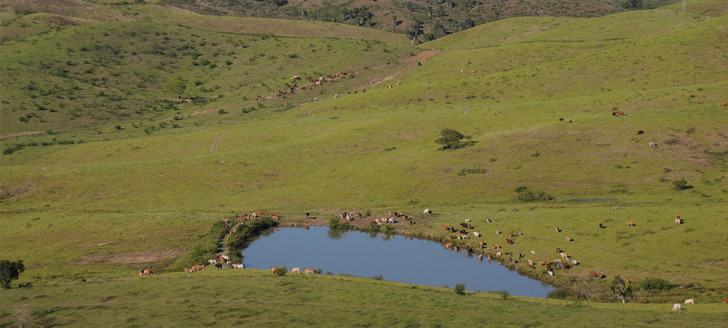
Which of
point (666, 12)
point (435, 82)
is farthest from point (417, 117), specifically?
point (666, 12)

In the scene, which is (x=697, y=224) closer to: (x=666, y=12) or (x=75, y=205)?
(x=75, y=205)

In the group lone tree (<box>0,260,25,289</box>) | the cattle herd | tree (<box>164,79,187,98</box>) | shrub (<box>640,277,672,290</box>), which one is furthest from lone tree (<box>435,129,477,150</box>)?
tree (<box>164,79,187,98</box>)

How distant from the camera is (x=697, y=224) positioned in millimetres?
54656

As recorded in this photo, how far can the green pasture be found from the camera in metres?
39.0

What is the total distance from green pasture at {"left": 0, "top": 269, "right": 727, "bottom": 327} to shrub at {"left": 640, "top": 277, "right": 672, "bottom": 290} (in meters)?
4.48

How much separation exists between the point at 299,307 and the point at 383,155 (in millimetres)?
48662

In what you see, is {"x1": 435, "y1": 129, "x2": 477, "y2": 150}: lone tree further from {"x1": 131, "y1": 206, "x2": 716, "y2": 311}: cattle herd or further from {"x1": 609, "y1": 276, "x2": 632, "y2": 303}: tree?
{"x1": 609, "y1": 276, "x2": 632, "y2": 303}: tree

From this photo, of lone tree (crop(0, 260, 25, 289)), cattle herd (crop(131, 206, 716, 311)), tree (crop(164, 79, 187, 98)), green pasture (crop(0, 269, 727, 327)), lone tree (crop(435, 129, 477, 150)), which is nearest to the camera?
green pasture (crop(0, 269, 727, 327))

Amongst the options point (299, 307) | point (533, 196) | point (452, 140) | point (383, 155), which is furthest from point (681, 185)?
point (299, 307)

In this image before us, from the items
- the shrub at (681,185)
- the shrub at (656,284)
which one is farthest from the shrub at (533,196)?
the shrub at (656,284)

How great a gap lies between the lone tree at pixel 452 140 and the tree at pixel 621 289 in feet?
135

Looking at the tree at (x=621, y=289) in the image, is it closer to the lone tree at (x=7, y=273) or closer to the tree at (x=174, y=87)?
the lone tree at (x=7, y=273)

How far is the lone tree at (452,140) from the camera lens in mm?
86619

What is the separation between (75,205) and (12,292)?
31.0 metres
